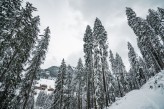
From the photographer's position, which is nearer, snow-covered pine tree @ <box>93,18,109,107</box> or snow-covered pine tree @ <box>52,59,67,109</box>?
snow-covered pine tree @ <box>93,18,109,107</box>

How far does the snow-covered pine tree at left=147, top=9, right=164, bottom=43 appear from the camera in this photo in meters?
38.0

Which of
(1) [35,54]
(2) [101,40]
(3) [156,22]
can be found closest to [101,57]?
(2) [101,40]

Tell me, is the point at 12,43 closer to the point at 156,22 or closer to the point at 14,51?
the point at 14,51

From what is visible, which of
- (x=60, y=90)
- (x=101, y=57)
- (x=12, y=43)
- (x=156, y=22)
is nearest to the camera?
(x=12, y=43)

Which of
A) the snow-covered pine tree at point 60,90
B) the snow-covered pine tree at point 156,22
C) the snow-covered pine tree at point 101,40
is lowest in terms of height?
the snow-covered pine tree at point 60,90

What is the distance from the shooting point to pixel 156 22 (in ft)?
128

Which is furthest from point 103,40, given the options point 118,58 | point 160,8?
point 118,58

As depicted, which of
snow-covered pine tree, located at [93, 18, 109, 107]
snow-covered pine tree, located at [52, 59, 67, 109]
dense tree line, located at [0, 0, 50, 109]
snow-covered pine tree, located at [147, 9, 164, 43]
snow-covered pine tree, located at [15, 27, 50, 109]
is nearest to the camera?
dense tree line, located at [0, 0, 50, 109]

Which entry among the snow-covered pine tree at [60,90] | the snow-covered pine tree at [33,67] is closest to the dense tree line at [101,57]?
the snow-covered pine tree at [60,90]

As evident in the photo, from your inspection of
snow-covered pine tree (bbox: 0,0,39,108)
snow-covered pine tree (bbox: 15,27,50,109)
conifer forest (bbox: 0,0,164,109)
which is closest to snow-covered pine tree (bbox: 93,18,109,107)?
conifer forest (bbox: 0,0,164,109)

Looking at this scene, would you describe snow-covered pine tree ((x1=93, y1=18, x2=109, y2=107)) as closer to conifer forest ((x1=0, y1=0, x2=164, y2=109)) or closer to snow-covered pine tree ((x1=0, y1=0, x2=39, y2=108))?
conifer forest ((x1=0, y1=0, x2=164, y2=109))

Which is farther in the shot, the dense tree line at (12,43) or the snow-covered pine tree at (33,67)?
the snow-covered pine tree at (33,67)

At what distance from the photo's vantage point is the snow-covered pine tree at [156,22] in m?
38.0

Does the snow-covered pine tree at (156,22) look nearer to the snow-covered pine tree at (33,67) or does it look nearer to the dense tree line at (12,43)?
the snow-covered pine tree at (33,67)
